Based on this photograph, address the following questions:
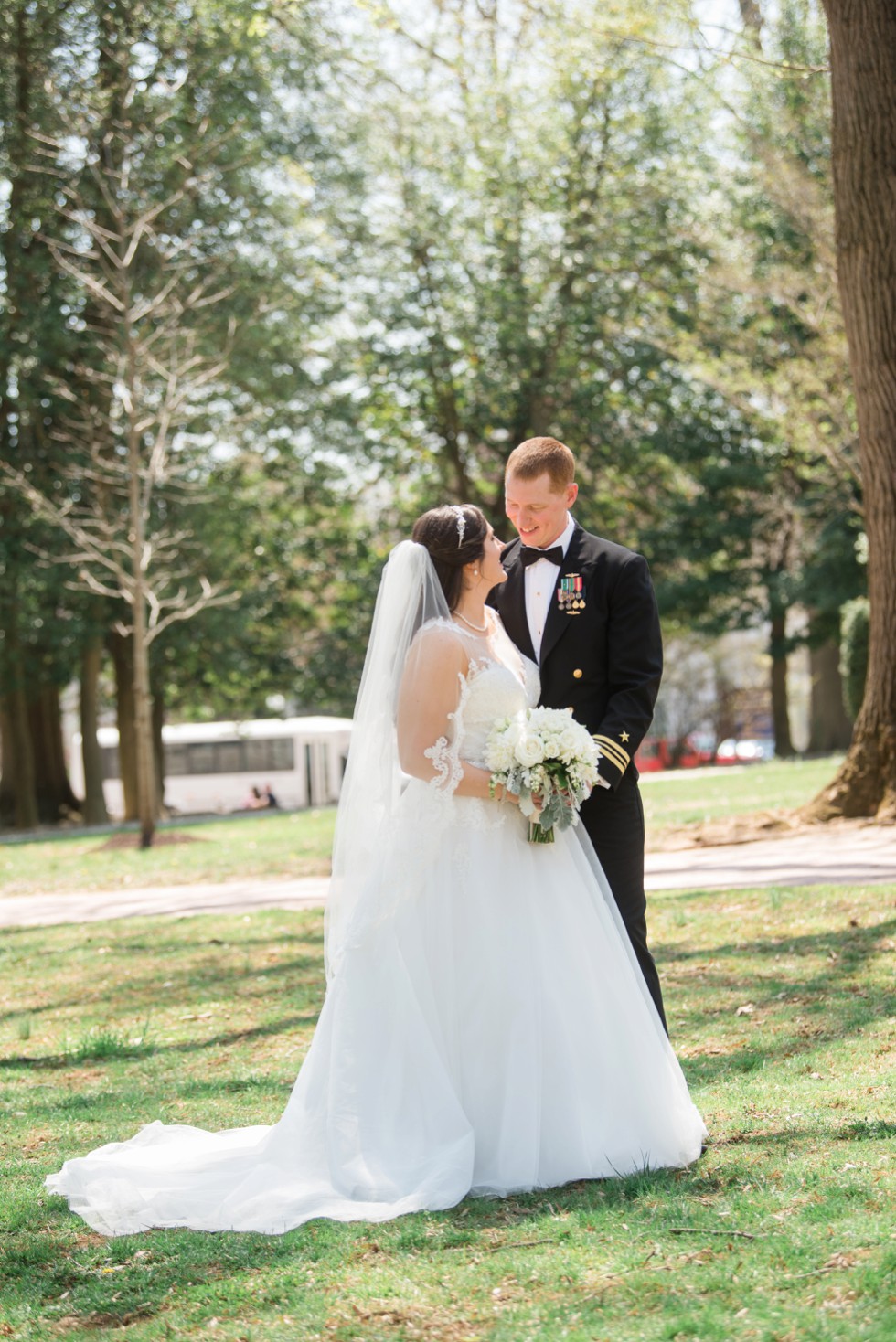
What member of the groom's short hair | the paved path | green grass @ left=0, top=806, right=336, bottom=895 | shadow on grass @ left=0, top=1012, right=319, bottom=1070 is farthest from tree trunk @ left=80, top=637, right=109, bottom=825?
the groom's short hair

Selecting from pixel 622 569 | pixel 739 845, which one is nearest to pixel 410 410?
pixel 739 845

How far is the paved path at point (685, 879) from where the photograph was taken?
9852 mm

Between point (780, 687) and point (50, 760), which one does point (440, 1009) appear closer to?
point (50, 760)

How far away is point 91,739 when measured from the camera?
27.0m

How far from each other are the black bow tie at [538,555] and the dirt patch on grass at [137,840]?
12924 millimetres

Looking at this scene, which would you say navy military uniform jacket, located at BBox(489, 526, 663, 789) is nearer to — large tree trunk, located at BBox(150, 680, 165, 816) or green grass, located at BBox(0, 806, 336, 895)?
green grass, located at BBox(0, 806, 336, 895)

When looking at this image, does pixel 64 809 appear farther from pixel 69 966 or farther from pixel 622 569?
pixel 622 569

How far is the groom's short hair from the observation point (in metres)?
4.89

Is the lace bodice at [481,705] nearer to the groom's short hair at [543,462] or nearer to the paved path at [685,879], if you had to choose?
the groom's short hair at [543,462]

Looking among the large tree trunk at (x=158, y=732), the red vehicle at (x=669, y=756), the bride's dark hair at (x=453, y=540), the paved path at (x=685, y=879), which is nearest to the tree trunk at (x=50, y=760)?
the large tree trunk at (x=158, y=732)

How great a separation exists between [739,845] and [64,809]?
20525 mm

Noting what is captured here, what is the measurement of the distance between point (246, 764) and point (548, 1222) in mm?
38210

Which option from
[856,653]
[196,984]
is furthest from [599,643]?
[856,653]

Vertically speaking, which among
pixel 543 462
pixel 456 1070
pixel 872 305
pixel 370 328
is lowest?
pixel 456 1070
